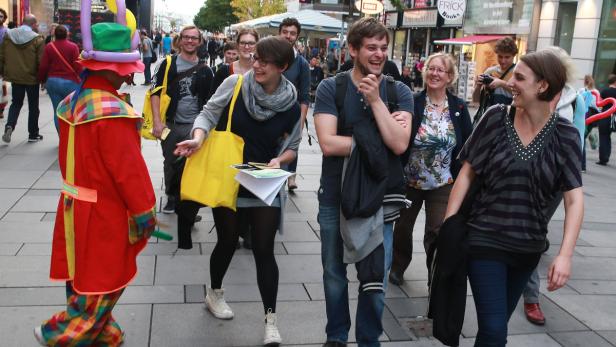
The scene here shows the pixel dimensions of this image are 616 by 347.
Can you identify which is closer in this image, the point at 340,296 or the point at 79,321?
the point at 79,321

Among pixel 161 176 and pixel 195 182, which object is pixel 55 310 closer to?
pixel 195 182

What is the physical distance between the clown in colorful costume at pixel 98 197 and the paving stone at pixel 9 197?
11.1 feet

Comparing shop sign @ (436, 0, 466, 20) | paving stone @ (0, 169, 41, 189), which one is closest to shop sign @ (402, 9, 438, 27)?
shop sign @ (436, 0, 466, 20)

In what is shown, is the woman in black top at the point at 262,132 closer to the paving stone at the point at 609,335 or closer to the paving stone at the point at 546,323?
the paving stone at the point at 546,323

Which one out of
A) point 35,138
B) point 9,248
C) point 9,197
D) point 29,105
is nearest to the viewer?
point 9,248

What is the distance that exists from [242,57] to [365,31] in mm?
2497

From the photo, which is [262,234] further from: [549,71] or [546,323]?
[546,323]

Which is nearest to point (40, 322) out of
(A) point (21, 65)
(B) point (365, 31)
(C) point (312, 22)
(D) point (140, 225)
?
(D) point (140, 225)

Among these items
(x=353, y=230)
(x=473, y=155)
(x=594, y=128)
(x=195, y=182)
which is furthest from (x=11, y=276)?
(x=594, y=128)

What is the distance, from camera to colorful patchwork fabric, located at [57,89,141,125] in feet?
9.18

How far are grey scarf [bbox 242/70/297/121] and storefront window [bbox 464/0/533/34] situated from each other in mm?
20549

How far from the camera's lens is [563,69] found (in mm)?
2764

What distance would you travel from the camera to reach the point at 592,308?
4.52 metres

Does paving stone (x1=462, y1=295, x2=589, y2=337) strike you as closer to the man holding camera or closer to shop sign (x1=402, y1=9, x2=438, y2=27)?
the man holding camera
